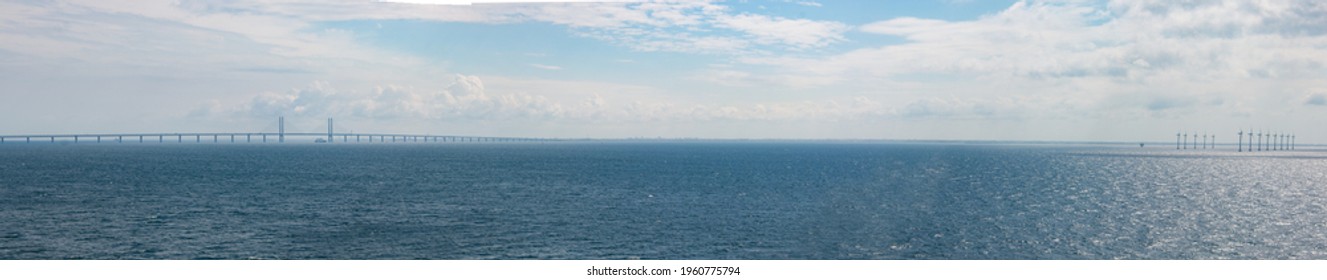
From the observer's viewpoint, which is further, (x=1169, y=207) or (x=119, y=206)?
(x=1169, y=207)

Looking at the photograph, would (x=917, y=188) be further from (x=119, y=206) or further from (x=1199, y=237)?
(x=119, y=206)

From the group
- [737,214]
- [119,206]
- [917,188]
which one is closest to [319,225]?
[119,206]

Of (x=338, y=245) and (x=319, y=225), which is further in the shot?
(x=319, y=225)

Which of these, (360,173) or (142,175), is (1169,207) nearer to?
(360,173)
